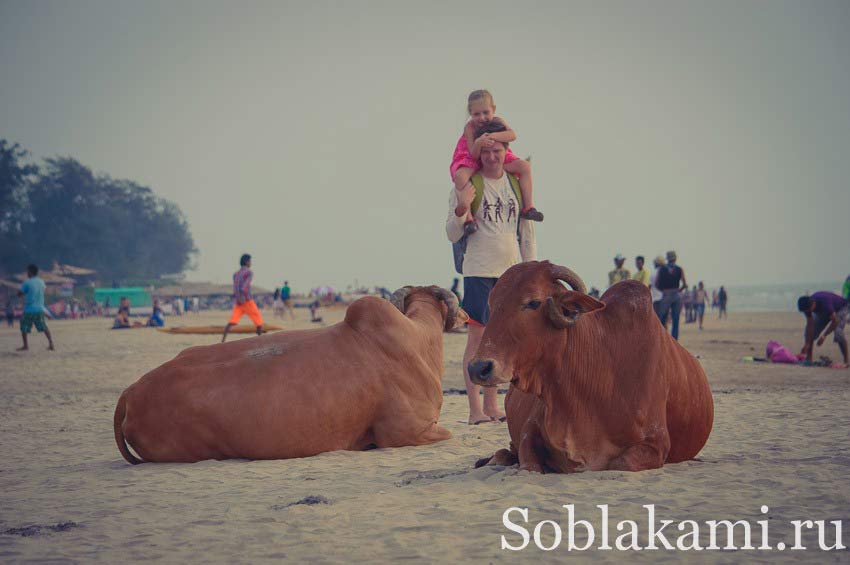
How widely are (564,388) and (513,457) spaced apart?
758 millimetres

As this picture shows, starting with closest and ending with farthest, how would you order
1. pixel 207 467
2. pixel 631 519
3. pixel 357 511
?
pixel 631 519 → pixel 357 511 → pixel 207 467

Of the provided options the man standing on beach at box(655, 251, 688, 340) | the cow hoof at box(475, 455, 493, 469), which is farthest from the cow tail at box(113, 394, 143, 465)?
the man standing on beach at box(655, 251, 688, 340)

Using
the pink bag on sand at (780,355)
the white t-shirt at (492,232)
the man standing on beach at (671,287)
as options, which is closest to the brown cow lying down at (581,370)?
the white t-shirt at (492,232)

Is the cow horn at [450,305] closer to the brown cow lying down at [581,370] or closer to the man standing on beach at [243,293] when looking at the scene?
the brown cow lying down at [581,370]

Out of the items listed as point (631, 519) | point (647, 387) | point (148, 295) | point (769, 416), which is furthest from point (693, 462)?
point (148, 295)

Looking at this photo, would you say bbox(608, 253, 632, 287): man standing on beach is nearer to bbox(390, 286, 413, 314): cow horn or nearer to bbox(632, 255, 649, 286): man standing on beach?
bbox(632, 255, 649, 286): man standing on beach

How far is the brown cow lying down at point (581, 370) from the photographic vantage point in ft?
15.4

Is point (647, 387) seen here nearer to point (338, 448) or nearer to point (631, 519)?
point (631, 519)

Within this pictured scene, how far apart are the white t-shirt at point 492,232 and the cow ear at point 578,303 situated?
278cm

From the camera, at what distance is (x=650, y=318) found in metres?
4.99

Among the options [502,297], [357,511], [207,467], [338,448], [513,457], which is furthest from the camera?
[338,448]

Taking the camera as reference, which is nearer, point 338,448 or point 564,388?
point 564,388

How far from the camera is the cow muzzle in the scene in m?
4.50

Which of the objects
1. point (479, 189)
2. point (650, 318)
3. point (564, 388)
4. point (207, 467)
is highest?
point (479, 189)
